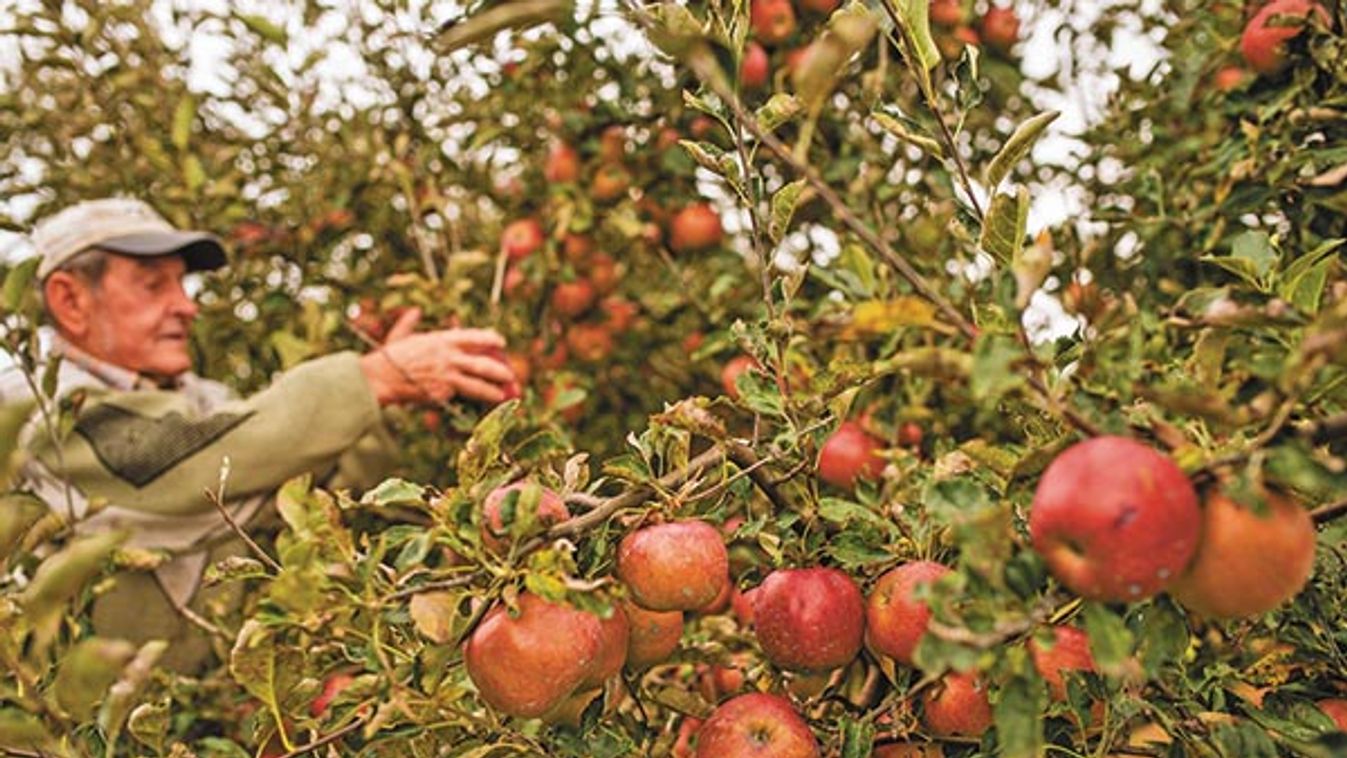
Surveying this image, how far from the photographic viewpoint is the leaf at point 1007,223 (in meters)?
0.87

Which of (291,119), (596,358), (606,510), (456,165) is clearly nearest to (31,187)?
(291,119)

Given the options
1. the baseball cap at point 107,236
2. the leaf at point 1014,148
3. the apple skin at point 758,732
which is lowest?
the baseball cap at point 107,236

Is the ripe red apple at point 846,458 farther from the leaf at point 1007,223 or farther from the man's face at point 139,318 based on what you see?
the man's face at point 139,318

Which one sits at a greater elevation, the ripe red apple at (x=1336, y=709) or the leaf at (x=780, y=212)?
the leaf at (x=780, y=212)

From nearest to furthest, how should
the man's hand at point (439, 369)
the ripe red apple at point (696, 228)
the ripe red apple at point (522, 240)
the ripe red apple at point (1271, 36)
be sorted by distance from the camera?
the ripe red apple at point (1271, 36), the man's hand at point (439, 369), the ripe red apple at point (696, 228), the ripe red apple at point (522, 240)

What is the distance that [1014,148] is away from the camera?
0.94 meters

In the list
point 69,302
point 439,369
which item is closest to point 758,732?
point 439,369

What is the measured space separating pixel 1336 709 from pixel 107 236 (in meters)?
2.28

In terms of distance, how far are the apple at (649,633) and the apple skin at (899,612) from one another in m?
0.18

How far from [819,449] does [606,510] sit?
21 centimetres

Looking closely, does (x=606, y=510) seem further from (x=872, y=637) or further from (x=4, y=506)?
(x=4, y=506)

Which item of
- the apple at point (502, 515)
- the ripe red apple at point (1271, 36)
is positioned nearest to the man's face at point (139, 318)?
the apple at point (502, 515)

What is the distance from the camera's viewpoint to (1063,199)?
2496 mm

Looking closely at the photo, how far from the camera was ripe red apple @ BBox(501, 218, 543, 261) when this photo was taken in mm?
2455
